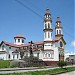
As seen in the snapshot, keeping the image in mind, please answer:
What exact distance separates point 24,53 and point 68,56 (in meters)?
38.5

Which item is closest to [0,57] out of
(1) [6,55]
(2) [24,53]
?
(1) [6,55]

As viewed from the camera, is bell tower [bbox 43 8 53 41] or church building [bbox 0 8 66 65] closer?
church building [bbox 0 8 66 65]

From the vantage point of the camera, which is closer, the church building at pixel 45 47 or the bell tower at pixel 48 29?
the church building at pixel 45 47

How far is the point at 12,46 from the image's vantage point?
82.7m

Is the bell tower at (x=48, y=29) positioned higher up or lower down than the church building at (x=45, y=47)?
higher up

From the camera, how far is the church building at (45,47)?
73.8 meters

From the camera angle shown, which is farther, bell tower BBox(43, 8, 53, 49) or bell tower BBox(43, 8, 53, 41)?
bell tower BBox(43, 8, 53, 41)

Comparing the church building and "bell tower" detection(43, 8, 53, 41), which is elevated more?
"bell tower" detection(43, 8, 53, 41)

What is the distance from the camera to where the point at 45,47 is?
2921 inches

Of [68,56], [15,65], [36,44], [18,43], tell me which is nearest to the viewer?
[15,65]

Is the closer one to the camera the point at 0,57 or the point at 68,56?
the point at 0,57

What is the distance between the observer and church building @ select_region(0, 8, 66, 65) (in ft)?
242

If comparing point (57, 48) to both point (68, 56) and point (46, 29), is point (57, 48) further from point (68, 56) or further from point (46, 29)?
point (68, 56)

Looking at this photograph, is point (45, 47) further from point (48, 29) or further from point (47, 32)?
point (48, 29)
